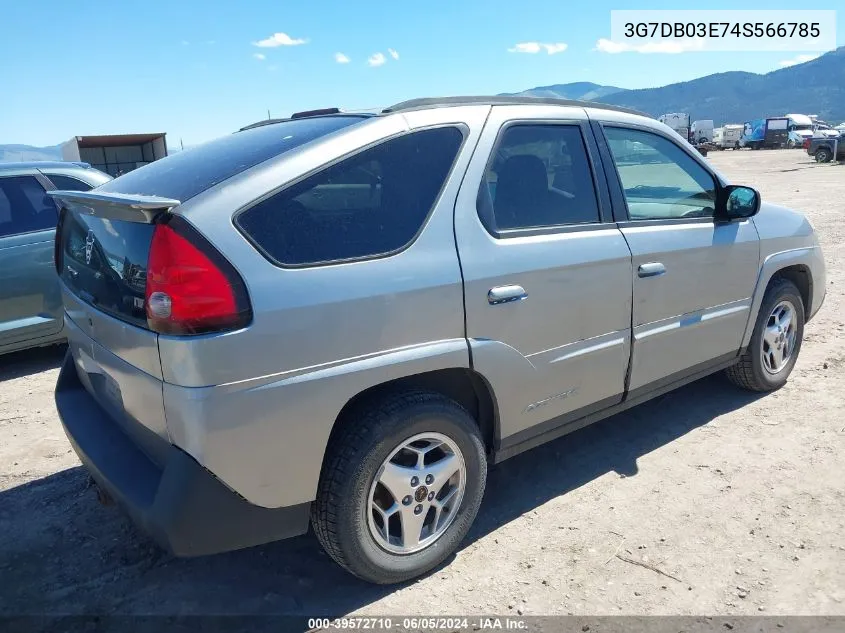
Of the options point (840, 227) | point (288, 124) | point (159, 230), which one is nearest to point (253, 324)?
point (159, 230)

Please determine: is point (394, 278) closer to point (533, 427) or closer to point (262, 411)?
point (262, 411)

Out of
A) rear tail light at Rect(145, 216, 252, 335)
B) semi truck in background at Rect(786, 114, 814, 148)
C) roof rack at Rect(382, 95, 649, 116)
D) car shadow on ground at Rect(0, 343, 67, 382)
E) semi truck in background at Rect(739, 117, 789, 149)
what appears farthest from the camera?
semi truck in background at Rect(739, 117, 789, 149)

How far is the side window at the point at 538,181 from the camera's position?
274 cm

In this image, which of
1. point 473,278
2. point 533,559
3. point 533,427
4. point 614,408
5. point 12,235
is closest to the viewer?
point 473,278

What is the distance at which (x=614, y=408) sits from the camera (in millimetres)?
3354

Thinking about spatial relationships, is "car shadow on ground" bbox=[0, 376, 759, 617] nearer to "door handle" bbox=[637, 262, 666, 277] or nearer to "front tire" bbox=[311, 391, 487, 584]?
"front tire" bbox=[311, 391, 487, 584]

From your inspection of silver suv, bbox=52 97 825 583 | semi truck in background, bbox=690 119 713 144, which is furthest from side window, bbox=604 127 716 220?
semi truck in background, bbox=690 119 713 144

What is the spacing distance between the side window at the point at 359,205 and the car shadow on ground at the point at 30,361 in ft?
14.2

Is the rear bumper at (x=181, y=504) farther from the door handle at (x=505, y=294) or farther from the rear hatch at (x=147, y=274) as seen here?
the door handle at (x=505, y=294)

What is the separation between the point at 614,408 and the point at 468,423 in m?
1.09

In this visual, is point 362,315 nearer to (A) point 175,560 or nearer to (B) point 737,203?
(A) point 175,560

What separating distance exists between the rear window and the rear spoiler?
3.7 inches

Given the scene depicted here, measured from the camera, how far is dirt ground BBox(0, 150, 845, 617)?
99.3 inches

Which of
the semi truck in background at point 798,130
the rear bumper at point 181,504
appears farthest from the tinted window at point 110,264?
the semi truck in background at point 798,130
